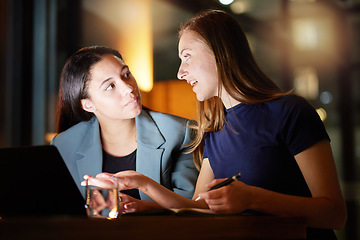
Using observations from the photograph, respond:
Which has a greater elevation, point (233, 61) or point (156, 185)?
point (233, 61)

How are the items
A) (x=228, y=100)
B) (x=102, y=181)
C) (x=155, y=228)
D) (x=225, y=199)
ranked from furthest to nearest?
(x=228, y=100) < (x=102, y=181) < (x=225, y=199) < (x=155, y=228)

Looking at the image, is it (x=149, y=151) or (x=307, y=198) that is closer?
(x=307, y=198)

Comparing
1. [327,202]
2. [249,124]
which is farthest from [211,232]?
[249,124]

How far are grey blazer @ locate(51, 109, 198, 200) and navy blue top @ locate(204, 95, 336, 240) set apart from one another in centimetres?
22

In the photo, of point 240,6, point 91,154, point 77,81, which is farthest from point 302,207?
point 240,6

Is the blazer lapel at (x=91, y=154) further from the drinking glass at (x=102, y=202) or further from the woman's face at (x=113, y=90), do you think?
the drinking glass at (x=102, y=202)

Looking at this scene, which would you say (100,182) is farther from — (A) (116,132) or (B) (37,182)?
(A) (116,132)

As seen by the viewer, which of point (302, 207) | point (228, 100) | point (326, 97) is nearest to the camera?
point (302, 207)

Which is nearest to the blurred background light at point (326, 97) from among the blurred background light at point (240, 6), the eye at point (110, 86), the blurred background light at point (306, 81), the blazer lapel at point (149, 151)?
the blurred background light at point (306, 81)

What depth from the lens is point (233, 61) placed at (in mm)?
1346

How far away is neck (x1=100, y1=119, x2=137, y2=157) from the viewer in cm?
159

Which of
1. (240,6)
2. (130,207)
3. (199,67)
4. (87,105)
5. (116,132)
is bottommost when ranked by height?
(130,207)

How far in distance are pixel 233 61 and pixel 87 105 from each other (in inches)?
25.6

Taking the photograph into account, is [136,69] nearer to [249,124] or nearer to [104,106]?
[104,106]
